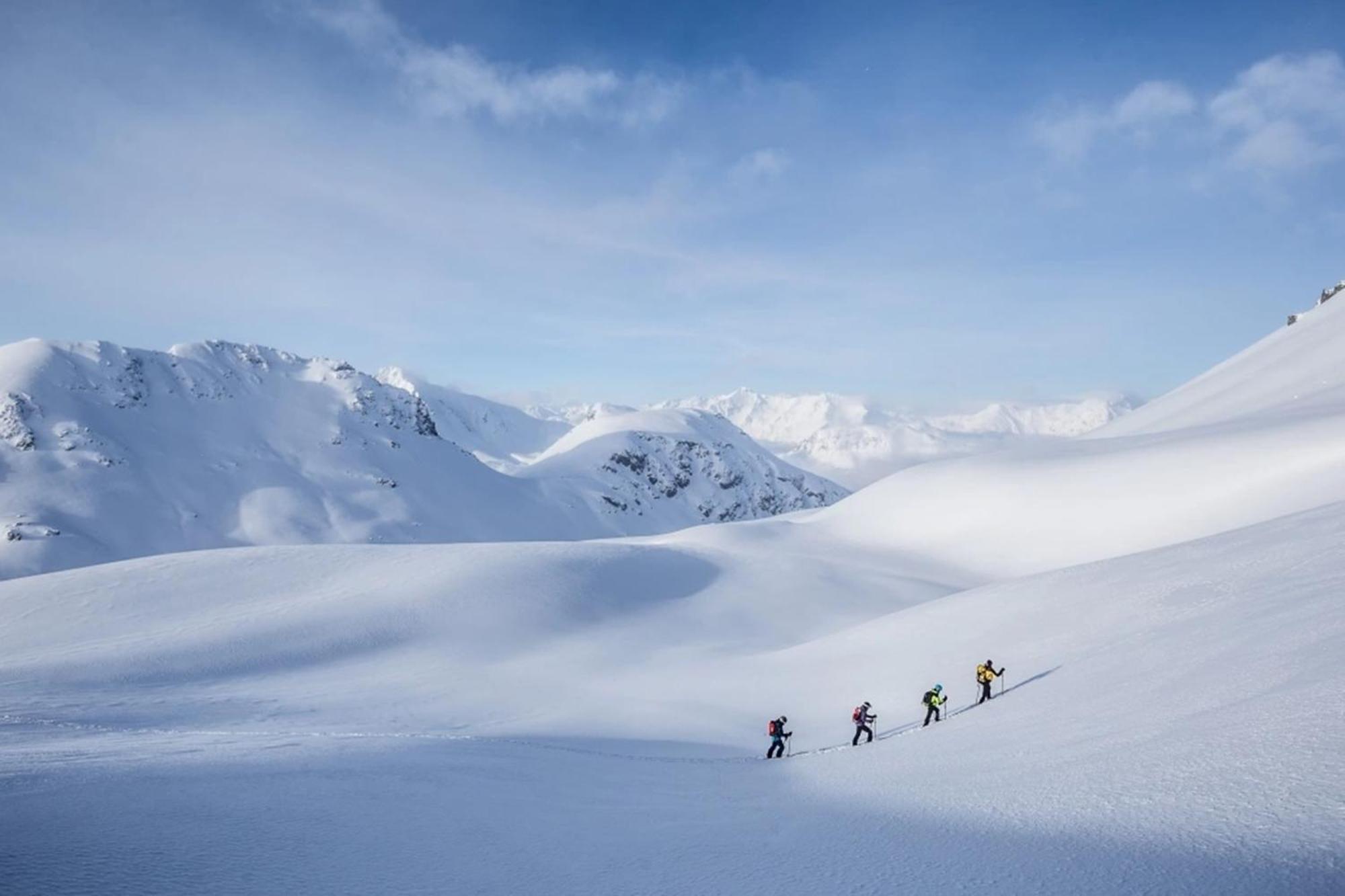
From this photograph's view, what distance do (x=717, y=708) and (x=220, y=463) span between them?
149667 millimetres

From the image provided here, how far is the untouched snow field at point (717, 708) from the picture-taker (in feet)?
19.9

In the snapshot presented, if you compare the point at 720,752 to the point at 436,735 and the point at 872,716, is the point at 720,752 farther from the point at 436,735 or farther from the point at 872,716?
the point at 436,735

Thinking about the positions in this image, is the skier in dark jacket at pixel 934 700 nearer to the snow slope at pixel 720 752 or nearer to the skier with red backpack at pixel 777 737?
the snow slope at pixel 720 752

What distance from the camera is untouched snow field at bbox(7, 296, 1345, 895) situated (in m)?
6.05

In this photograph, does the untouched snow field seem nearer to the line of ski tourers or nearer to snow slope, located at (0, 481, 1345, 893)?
snow slope, located at (0, 481, 1345, 893)

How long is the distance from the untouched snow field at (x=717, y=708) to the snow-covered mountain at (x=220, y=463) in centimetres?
9720

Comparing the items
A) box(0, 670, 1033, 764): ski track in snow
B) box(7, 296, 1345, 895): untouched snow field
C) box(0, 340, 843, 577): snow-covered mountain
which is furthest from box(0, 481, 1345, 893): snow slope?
box(0, 340, 843, 577): snow-covered mountain

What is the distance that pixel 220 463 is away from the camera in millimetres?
140500

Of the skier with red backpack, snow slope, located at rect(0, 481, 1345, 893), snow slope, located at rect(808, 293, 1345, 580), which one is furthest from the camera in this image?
snow slope, located at rect(808, 293, 1345, 580)

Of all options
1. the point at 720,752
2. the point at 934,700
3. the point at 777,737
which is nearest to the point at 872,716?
the point at 934,700

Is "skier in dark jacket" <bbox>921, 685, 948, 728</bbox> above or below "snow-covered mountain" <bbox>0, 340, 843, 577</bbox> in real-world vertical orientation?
below

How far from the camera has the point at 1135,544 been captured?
3984cm

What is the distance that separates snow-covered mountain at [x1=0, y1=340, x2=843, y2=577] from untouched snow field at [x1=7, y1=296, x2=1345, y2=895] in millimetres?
97204

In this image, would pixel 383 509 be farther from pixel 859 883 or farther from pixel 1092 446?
pixel 859 883
